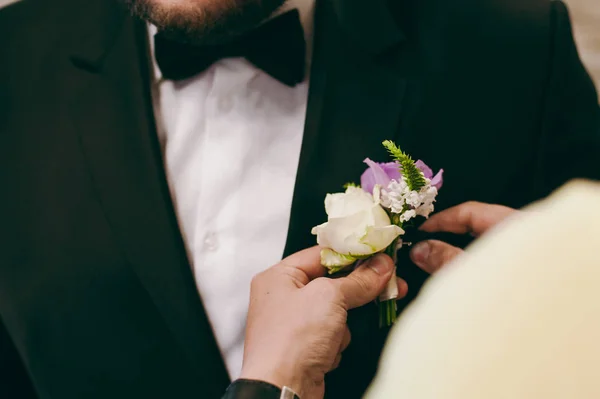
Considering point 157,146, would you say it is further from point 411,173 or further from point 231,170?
point 411,173

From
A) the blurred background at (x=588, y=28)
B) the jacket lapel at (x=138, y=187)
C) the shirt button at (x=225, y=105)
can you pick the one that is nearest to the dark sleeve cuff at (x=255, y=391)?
the jacket lapel at (x=138, y=187)

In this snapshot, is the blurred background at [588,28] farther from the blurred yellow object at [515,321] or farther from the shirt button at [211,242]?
the blurred yellow object at [515,321]

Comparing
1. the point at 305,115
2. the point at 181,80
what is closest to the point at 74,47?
the point at 181,80

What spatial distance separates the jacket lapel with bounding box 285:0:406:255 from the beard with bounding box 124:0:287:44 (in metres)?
0.12

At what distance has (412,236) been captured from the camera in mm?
893

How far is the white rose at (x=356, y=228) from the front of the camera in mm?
629

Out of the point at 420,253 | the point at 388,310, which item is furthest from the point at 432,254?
the point at 388,310

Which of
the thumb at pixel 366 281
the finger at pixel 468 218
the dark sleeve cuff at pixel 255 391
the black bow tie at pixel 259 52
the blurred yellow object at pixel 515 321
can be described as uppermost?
the black bow tie at pixel 259 52

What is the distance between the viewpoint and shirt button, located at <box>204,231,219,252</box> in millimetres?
900

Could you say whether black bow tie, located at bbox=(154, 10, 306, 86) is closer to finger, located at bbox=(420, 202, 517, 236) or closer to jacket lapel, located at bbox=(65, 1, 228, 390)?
jacket lapel, located at bbox=(65, 1, 228, 390)

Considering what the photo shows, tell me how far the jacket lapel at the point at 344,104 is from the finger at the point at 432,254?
0.16 m

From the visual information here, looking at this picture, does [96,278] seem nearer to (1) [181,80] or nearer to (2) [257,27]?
(1) [181,80]

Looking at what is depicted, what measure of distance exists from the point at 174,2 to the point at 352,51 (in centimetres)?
32

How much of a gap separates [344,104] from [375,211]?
0.94 feet
